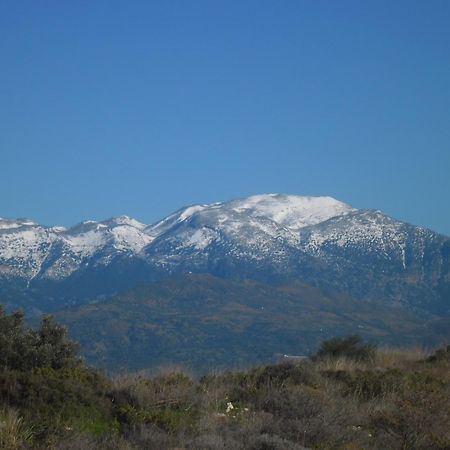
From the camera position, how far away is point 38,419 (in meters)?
12.7

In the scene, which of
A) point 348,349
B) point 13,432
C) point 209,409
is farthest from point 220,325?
point 13,432

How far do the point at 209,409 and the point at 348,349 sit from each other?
10542 mm

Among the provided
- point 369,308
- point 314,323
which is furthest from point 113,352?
point 369,308

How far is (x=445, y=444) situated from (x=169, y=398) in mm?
4709

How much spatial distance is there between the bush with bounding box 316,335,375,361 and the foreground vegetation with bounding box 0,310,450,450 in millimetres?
5511

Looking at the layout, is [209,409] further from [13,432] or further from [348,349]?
[348,349]

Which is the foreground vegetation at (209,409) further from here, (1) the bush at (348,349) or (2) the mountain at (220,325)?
(2) the mountain at (220,325)

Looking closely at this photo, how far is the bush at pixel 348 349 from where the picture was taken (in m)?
23.9

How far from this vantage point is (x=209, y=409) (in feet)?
48.5

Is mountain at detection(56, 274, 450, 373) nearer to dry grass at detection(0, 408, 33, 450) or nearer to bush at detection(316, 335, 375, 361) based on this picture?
bush at detection(316, 335, 375, 361)

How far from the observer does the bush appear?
2386cm

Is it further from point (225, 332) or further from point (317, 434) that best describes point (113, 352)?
point (317, 434)

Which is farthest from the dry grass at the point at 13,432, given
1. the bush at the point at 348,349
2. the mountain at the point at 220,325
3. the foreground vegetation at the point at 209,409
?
the mountain at the point at 220,325

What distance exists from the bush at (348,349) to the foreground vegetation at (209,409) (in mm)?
5511
